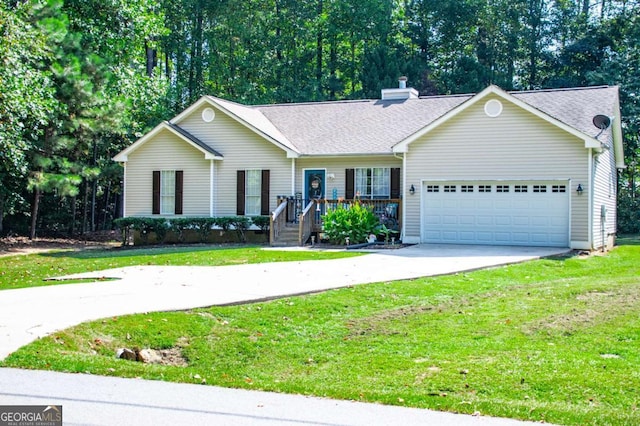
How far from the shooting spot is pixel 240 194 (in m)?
25.8

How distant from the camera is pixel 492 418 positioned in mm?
6082

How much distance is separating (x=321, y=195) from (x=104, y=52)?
509 inches

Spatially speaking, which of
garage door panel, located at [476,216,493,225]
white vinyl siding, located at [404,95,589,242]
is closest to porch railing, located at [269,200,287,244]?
white vinyl siding, located at [404,95,589,242]

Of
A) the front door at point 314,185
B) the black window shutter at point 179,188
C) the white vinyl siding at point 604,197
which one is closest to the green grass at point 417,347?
the white vinyl siding at point 604,197

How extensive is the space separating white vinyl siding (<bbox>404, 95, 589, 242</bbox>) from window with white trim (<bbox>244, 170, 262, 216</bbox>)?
5695mm

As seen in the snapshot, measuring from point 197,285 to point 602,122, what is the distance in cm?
1421

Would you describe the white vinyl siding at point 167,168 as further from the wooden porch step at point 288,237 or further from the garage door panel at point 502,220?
the garage door panel at point 502,220

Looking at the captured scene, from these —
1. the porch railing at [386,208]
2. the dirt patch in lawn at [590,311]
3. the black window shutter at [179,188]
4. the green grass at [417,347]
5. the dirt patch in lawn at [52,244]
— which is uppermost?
the black window shutter at [179,188]

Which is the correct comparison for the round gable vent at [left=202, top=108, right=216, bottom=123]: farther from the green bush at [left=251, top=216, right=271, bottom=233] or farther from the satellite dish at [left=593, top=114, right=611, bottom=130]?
the satellite dish at [left=593, top=114, right=611, bottom=130]

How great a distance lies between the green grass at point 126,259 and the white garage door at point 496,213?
4594 mm

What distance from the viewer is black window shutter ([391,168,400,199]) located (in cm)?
2425

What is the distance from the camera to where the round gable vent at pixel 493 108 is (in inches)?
856

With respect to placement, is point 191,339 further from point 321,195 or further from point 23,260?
point 321,195

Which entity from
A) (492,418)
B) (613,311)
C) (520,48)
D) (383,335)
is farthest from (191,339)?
(520,48)
